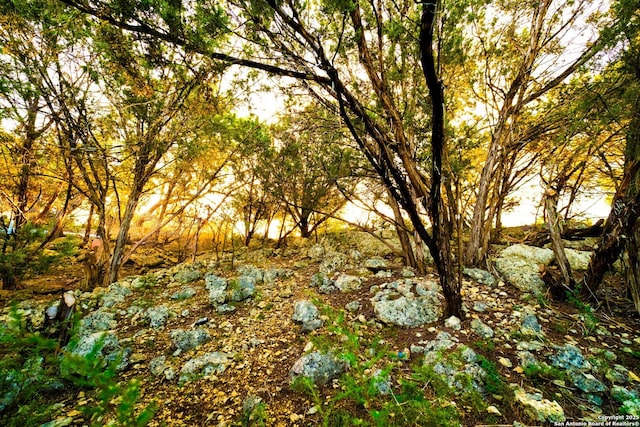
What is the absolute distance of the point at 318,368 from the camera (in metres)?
2.94

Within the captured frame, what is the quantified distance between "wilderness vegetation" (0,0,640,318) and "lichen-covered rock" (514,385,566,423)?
1.25 meters

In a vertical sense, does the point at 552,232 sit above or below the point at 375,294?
above

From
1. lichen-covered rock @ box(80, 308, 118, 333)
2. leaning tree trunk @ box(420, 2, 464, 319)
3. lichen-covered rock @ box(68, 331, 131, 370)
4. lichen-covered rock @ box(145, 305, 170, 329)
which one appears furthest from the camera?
lichen-covered rock @ box(145, 305, 170, 329)

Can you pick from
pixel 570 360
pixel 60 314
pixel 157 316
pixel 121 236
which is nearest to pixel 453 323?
pixel 570 360

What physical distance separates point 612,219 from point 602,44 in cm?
253

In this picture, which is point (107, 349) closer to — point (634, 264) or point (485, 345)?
point (485, 345)

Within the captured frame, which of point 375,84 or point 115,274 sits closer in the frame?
point 375,84

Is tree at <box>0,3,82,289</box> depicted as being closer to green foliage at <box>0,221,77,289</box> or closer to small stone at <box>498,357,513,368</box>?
green foliage at <box>0,221,77,289</box>

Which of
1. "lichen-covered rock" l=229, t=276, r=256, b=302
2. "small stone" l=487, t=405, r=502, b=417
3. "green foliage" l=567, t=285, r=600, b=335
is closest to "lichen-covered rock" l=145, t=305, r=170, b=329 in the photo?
"lichen-covered rock" l=229, t=276, r=256, b=302

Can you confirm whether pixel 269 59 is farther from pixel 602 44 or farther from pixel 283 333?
pixel 602 44

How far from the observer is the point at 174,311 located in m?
4.69

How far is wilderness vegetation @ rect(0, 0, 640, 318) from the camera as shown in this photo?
303 centimetres

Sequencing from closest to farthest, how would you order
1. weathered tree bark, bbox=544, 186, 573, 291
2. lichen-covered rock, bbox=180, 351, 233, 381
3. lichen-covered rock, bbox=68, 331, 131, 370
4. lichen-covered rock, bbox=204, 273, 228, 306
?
lichen-covered rock, bbox=180, 351, 233, 381 < lichen-covered rock, bbox=68, 331, 131, 370 < weathered tree bark, bbox=544, 186, 573, 291 < lichen-covered rock, bbox=204, 273, 228, 306

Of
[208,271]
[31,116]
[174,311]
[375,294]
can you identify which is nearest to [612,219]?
[375,294]
